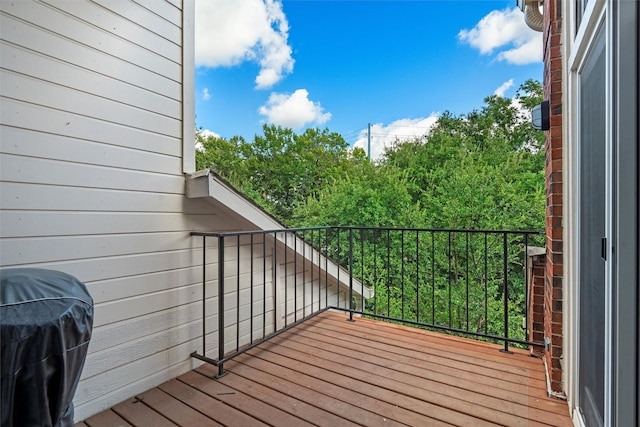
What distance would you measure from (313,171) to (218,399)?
9.30 meters

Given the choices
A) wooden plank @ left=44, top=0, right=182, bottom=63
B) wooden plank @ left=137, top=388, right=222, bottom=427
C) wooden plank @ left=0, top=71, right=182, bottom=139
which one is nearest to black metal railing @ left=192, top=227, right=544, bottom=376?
wooden plank @ left=137, top=388, right=222, bottom=427

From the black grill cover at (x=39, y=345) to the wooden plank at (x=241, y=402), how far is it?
915mm

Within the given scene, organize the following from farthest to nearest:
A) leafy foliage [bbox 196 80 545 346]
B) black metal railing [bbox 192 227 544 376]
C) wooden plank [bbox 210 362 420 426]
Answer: leafy foliage [bbox 196 80 545 346], black metal railing [bbox 192 227 544 376], wooden plank [bbox 210 362 420 426]

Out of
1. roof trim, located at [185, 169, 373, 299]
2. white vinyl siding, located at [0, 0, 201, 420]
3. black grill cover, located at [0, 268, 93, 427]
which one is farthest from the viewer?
roof trim, located at [185, 169, 373, 299]

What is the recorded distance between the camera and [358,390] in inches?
74.5

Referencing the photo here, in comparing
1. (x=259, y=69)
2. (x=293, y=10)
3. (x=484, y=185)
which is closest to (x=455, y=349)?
(x=484, y=185)

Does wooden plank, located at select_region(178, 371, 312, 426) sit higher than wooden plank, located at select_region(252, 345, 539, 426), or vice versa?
wooden plank, located at select_region(252, 345, 539, 426)

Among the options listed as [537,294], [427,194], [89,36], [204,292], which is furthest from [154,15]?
[427,194]

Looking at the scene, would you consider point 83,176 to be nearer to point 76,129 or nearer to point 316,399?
point 76,129

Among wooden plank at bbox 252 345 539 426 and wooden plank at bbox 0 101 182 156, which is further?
wooden plank at bbox 252 345 539 426

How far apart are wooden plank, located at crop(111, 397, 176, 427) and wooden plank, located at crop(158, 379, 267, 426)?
0.15m

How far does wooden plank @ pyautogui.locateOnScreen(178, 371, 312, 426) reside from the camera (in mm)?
1634

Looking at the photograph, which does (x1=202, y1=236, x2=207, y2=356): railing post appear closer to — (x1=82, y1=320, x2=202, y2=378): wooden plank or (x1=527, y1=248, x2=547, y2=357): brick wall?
(x1=82, y1=320, x2=202, y2=378): wooden plank

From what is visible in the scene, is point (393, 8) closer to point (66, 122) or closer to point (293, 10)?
point (293, 10)
